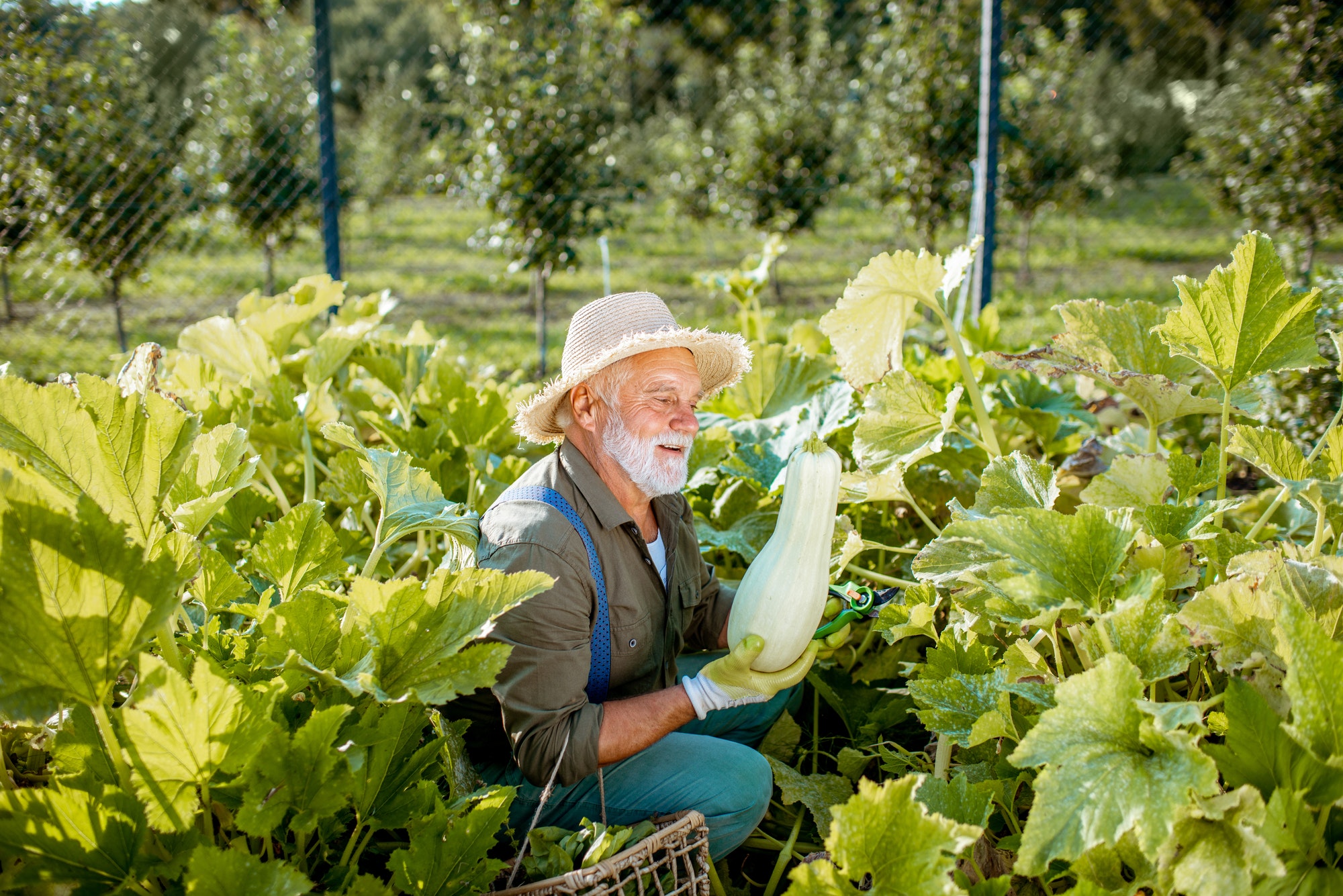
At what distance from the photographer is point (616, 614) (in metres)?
1.90

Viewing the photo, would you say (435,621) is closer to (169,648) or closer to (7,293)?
(169,648)

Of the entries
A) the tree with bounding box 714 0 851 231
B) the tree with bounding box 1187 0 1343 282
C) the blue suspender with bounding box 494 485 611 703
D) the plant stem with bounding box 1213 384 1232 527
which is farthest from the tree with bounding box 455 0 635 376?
the plant stem with bounding box 1213 384 1232 527

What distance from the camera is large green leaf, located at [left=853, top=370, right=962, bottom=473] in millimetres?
2037

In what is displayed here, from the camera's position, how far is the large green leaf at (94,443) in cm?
124

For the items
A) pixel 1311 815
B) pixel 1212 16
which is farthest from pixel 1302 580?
pixel 1212 16

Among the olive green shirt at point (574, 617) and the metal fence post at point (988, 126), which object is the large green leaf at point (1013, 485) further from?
the metal fence post at point (988, 126)

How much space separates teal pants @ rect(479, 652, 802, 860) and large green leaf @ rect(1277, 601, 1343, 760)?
94 cm

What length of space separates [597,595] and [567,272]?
634 cm

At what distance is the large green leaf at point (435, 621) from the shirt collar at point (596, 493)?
56cm

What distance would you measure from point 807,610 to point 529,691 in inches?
19.2

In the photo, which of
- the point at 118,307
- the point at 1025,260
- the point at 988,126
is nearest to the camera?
the point at 988,126

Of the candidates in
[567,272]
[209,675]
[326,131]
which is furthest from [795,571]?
[567,272]

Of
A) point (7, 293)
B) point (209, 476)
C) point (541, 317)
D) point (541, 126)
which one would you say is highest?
point (541, 126)

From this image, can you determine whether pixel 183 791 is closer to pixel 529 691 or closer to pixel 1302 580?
pixel 529 691
